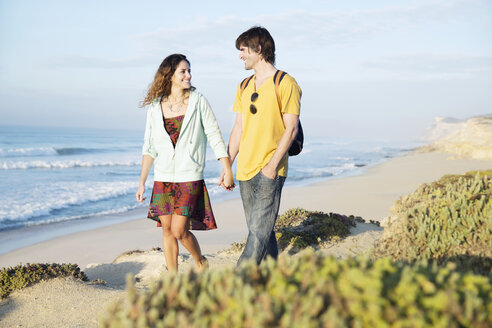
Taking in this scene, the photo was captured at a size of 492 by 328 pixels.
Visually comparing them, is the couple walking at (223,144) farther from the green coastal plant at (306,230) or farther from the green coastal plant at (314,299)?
the green coastal plant at (306,230)

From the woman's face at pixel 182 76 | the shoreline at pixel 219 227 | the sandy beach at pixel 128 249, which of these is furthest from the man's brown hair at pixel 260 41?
the shoreline at pixel 219 227

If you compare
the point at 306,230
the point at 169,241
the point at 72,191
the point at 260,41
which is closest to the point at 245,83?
the point at 260,41

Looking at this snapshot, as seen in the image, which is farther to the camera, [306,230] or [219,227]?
[219,227]

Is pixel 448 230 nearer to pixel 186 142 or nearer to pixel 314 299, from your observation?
pixel 314 299

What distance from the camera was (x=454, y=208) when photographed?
13.3 feet

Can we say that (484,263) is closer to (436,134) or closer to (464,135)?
(464,135)

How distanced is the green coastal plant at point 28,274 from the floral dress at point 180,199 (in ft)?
6.33

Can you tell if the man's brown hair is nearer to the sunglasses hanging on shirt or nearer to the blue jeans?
the sunglasses hanging on shirt

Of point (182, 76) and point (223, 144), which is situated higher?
point (182, 76)

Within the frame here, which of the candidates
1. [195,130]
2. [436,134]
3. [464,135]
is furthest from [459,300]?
[436,134]

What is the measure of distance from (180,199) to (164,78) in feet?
4.53

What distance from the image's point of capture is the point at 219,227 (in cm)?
1067

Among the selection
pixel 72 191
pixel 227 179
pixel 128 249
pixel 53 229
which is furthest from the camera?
pixel 72 191

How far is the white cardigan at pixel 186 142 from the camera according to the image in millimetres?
4723
